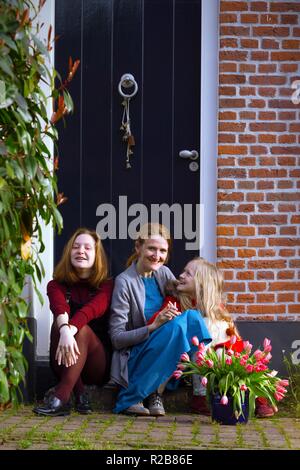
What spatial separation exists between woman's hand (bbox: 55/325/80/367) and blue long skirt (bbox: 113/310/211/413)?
41 centimetres

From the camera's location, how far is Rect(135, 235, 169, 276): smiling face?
5395 millimetres

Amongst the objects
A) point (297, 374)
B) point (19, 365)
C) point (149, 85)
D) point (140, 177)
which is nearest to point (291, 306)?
point (297, 374)

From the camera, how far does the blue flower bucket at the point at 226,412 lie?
486 cm

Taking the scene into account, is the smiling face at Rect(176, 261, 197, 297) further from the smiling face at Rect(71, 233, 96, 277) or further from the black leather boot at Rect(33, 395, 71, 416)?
the black leather boot at Rect(33, 395, 71, 416)

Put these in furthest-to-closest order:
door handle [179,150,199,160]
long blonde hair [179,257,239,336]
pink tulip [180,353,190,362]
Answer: door handle [179,150,199,160] < long blonde hair [179,257,239,336] < pink tulip [180,353,190,362]

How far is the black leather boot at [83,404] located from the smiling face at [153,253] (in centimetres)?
83

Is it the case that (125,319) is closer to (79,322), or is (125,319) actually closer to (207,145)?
(79,322)

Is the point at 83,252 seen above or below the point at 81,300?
above

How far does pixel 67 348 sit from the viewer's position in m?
5.07

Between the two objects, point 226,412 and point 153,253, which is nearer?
point 226,412

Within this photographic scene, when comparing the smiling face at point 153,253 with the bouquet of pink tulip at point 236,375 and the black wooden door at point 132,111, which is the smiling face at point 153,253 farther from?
the bouquet of pink tulip at point 236,375

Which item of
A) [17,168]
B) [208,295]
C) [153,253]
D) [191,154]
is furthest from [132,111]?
[17,168]

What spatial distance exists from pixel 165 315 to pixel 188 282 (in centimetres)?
31

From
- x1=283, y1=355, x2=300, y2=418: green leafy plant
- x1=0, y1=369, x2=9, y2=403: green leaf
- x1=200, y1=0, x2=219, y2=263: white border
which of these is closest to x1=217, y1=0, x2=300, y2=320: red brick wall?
x1=200, y1=0, x2=219, y2=263: white border
